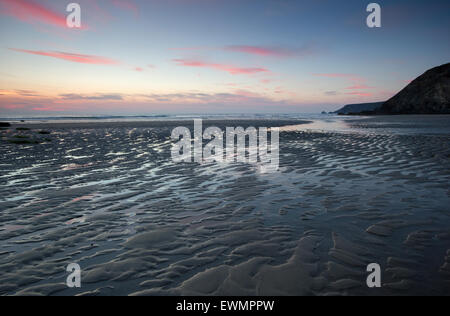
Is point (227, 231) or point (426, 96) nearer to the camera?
point (227, 231)

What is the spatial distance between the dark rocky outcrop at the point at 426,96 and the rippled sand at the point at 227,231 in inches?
3422

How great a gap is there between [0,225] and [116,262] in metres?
3.20

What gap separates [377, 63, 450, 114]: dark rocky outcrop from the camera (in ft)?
248

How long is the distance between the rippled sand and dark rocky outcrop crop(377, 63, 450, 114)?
86925 millimetres

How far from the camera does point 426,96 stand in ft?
262

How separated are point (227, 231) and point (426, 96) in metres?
100

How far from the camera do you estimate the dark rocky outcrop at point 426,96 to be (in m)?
75.6

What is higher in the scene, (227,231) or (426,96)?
(426,96)

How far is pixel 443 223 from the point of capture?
4.86 m

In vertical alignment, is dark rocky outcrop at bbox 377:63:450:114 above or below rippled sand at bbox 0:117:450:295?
above

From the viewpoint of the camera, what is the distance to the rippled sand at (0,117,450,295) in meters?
3.29

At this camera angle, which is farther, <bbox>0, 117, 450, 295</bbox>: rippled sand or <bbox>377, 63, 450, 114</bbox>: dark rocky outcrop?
<bbox>377, 63, 450, 114</bbox>: dark rocky outcrop

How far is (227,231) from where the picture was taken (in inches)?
190
